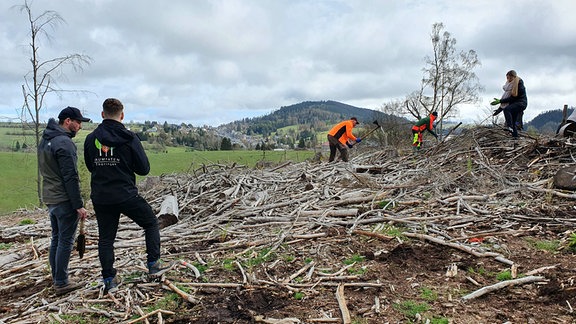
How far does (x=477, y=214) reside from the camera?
597cm

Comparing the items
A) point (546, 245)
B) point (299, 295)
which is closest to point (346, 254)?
point (299, 295)

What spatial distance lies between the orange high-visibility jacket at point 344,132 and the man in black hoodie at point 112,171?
8.08 metres

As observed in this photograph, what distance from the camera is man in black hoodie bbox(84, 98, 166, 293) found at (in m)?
3.73

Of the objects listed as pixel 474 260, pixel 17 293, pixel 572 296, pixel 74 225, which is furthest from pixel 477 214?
pixel 17 293

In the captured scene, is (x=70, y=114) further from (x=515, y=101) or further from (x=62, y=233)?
(x=515, y=101)

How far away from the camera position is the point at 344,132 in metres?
11.4

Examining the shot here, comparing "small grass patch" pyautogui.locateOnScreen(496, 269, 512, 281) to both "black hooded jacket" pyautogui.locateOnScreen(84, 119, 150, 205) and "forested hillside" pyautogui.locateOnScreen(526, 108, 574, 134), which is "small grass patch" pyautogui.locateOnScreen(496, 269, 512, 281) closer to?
"black hooded jacket" pyautogui.locateOnScreen(84, 119, 150, 205)

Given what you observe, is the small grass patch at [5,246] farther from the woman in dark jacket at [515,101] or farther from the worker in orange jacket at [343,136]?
the woman in dark jacket at [515,101]

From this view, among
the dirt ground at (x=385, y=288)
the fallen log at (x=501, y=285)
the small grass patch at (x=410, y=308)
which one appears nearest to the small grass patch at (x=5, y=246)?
the dirt ground at (x=385, y=288)

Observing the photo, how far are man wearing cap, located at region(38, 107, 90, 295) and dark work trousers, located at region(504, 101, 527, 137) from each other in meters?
8.87

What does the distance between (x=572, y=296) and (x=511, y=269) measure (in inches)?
26.3

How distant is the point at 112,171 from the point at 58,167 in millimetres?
747

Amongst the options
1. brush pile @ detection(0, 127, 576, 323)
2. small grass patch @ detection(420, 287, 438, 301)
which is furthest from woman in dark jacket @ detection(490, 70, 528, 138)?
small grass patch @ detection(420, 287, 438, 301)

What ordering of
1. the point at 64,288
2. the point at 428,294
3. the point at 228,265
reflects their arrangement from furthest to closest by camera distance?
the point at 228,265, the point at 64,288, the point at 428,294
